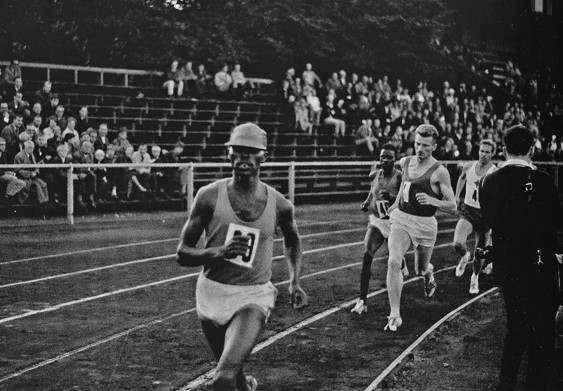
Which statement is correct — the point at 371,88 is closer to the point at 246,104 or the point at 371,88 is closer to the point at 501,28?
the point at 246,104

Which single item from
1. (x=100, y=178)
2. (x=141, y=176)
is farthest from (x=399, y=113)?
(x=100, y=178)

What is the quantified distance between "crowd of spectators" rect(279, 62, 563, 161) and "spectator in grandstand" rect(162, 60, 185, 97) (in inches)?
123

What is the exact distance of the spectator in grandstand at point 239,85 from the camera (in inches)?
1111

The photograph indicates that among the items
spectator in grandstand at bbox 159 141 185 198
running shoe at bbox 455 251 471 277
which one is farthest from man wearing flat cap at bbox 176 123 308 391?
spectator in grandstand at bbox 159 141 185 198

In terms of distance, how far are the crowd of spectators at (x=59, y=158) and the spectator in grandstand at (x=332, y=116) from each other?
7.28 metres

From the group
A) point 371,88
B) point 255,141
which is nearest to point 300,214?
point 371,88

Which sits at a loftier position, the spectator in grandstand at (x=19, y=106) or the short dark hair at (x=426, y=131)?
the spectator in grandstand at (x=19, y=106)

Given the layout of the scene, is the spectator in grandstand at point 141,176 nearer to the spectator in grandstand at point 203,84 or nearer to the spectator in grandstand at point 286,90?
the spectator in grandstand at point 203,84

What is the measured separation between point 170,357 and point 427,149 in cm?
348

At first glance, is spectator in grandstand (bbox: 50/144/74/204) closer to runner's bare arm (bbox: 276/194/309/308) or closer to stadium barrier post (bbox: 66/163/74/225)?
stadium barrier post (bbox: 66/163/74/225)

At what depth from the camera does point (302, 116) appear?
2827 cm

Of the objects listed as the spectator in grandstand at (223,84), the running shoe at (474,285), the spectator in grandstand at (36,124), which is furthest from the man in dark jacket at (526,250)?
the spectator in grandstand at (223,84)

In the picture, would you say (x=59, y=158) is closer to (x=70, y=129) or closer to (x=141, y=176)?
(x=70, y=129)

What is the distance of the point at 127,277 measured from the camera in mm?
13117
